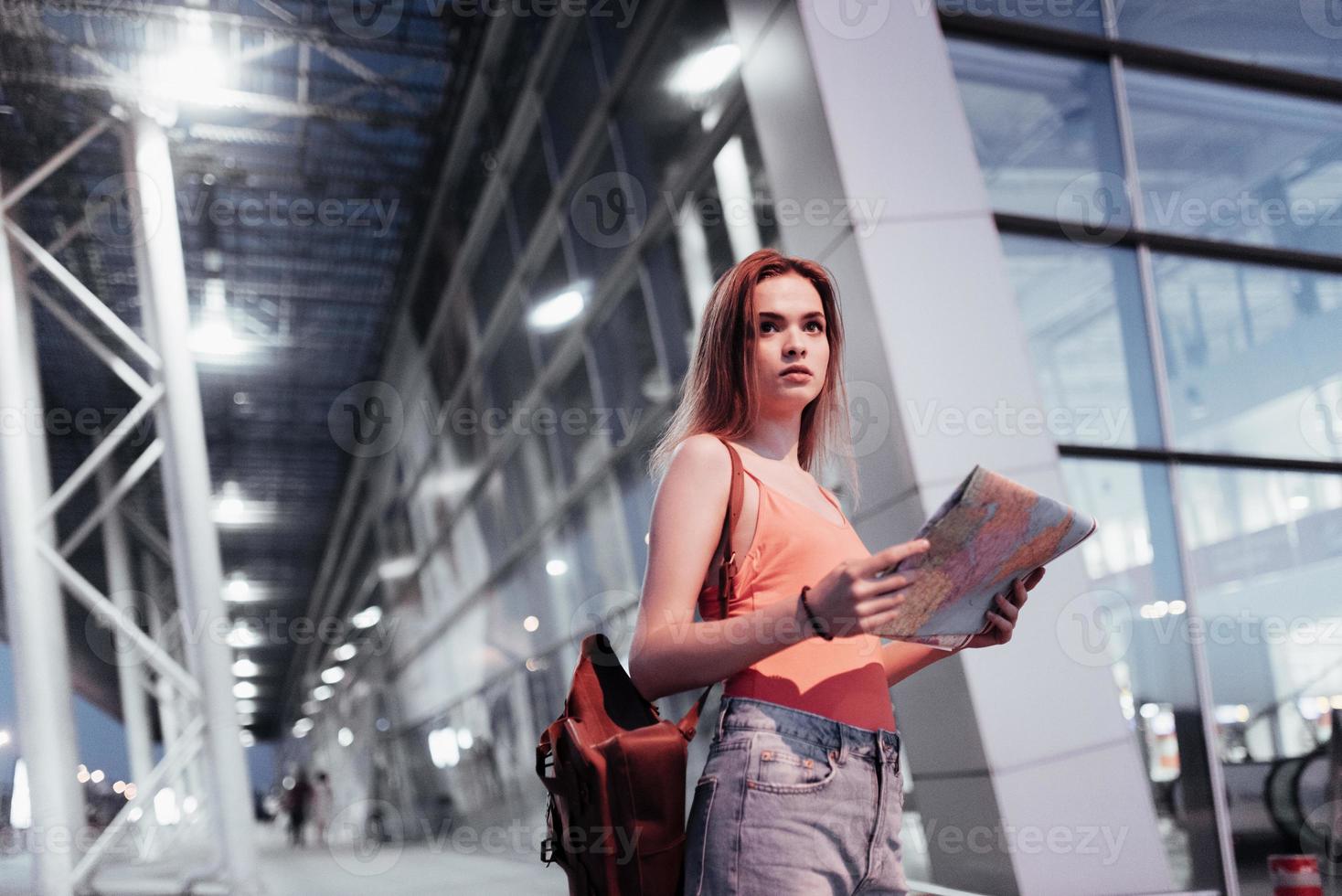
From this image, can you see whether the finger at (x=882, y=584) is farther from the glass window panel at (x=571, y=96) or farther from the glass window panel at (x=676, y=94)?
the glass window panel at (x=571, y=96)

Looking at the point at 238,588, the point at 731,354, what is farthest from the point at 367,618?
the point at 731,354

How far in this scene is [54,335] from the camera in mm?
19172

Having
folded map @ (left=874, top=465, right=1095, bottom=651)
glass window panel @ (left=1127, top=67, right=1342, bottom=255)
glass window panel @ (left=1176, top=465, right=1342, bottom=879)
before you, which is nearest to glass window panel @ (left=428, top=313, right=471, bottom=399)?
glass window panel @ (left=1127, top=67, right=1342, bottom=255)

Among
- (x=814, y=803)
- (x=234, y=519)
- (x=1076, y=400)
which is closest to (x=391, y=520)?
(x=234, y=519)

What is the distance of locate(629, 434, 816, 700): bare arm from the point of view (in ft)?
5.46

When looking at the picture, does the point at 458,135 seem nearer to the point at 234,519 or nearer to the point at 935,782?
the point at 935,782

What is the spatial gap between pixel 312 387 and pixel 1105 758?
68.0 ft

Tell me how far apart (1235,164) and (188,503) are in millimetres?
8766

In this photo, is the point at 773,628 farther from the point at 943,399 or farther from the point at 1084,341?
the point at 1084,341

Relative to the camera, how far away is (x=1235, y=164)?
6.09m

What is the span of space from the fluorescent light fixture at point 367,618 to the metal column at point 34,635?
1739 cm

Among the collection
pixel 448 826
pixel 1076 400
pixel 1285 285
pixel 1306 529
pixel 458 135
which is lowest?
pixel 448 826

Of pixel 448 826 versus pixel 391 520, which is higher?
pixel 391 520

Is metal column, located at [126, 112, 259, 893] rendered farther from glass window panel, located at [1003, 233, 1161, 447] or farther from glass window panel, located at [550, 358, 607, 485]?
glass window panel, located at [1003, 233, 1161, 447]
